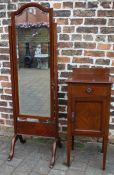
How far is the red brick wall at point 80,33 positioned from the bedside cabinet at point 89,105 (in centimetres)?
38

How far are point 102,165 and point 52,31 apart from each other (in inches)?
62.2

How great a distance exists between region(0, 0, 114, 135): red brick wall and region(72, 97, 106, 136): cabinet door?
1.90 feet

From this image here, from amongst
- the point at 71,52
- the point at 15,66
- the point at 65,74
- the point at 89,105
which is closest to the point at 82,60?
the point at 71,52

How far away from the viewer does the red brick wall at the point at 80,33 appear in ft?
10.8

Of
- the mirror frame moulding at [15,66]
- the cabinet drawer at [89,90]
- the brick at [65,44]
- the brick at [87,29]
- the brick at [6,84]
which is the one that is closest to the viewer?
the cabinet drawer at [89,90]

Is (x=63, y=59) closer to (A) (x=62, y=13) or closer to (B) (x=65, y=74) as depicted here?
(B) (x=65, y=74)

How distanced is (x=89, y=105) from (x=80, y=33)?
0.93 m

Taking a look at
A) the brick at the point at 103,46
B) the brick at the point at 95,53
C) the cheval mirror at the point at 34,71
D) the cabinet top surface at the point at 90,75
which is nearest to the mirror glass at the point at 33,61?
the cheval mirror at the point at 34,71

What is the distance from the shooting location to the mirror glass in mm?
3113

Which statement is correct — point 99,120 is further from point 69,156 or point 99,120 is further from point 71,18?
point 71,18

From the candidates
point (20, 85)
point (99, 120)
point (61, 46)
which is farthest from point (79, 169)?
point (61, 46)

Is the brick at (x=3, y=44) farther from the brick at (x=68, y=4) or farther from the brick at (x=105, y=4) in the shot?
the brick at (x=105, y=4)

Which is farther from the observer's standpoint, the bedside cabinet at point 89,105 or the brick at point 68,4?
the brick at point 68,4

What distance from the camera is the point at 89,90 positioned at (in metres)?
2.92
